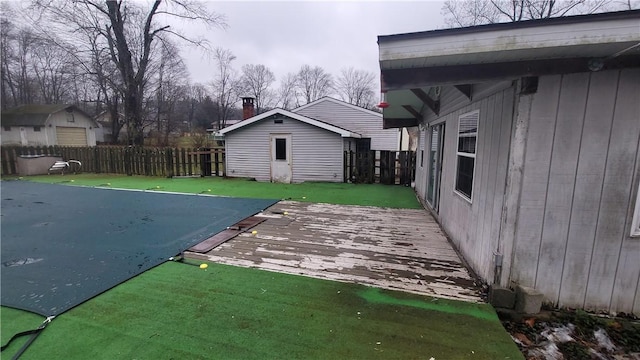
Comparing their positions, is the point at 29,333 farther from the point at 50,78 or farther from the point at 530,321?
the point at 50,78

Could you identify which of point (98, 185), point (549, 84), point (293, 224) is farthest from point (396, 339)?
point (98, 185)

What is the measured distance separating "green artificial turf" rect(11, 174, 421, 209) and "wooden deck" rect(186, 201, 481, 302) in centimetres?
170

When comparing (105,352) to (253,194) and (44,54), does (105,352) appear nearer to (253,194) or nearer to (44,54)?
(253,194)

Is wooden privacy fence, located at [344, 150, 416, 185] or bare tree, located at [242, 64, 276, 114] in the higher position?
bare tree, located at [242, 64, 276, 114]

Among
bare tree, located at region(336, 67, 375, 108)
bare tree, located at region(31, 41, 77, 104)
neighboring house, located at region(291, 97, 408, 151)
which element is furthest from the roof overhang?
bare tree, located at region(336, 67, 375, 108)

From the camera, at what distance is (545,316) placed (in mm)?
2584

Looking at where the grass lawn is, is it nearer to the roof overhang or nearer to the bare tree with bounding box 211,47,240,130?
the roof overhang

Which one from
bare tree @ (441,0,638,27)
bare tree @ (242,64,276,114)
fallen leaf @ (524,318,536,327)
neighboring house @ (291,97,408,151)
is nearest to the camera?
fallen leaf @ (524,318,536,327)

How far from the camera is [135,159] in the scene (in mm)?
13180

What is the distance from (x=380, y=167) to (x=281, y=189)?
3942 mm

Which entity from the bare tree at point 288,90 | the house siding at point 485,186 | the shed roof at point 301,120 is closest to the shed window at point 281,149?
the shed roof at point 301,120

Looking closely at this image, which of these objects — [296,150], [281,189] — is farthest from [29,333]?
[296,150]

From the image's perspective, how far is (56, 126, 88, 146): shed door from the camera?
21.8 meters

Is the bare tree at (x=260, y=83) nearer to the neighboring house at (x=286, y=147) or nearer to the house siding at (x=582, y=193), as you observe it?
the neighboring house at (x=286, y=147)
